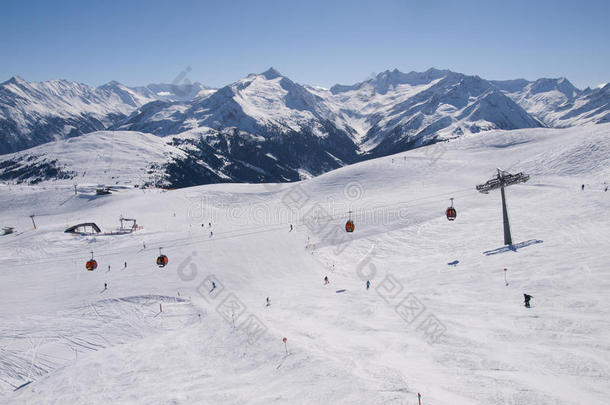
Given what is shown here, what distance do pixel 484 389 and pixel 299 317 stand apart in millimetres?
16394

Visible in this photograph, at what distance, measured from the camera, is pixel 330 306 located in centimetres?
3225

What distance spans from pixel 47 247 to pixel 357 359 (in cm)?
5321

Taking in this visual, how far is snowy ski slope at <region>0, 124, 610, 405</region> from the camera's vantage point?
61.4 feet

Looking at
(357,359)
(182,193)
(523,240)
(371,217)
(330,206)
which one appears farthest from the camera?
(182,193)

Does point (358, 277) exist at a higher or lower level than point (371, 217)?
lower

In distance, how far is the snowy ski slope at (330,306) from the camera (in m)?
18.7

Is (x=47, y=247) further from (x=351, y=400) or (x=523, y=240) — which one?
(x=523, y=240)

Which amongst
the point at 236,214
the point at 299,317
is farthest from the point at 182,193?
the point at 299,317

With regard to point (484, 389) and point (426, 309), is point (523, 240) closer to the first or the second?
point (426, 309)

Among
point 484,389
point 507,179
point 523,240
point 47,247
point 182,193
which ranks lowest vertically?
point 484,389

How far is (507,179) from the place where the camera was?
42.8 metres

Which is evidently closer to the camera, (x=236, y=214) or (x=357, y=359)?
(x=357, y=359)

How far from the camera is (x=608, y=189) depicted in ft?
174

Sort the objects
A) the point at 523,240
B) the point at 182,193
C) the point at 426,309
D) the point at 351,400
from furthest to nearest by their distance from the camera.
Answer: the point at 182,193 → the point at 523,240 → the point at 426,309 → the point at 351,400
